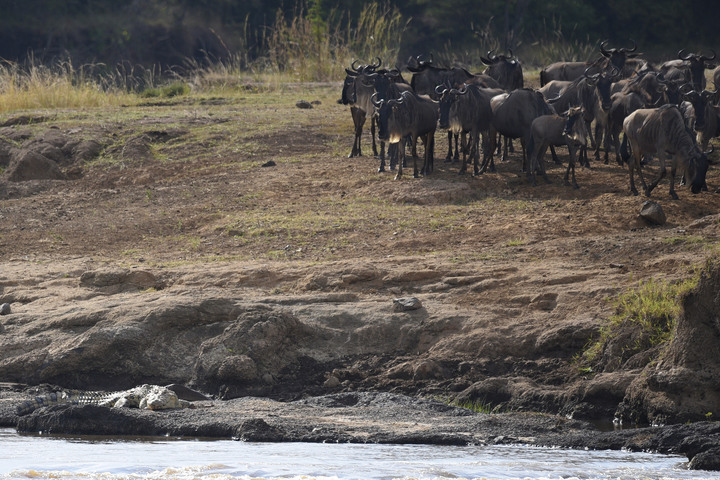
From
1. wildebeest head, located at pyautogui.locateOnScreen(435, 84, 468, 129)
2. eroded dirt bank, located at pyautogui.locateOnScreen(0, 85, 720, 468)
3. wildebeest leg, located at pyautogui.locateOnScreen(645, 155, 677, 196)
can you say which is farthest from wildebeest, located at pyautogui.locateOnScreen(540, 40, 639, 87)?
wildebeest leg, located at pyautogui.locateOnScreen(645, 155, 677, 196)

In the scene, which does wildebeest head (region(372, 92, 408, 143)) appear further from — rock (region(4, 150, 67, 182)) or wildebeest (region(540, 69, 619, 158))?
rock (region(4, 150, 67, 182))

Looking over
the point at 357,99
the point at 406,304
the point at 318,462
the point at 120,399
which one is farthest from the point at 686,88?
the point at 318,462

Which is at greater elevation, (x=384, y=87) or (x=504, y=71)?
(x=504, y=71)

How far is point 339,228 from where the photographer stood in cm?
1354

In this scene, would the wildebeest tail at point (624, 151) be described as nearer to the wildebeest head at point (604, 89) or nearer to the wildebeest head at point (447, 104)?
the wildebeest head at point (604, 89)

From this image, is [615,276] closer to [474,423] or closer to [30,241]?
[474,423]

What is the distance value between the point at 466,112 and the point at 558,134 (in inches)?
65.4

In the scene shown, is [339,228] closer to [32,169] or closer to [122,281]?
[122,281]

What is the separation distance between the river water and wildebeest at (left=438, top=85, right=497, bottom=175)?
8.96 m

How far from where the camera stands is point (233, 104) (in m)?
23.8

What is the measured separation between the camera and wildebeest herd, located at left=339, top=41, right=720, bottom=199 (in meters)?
14.1

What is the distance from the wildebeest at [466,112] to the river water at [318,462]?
8956mm

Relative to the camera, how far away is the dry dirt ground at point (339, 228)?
10.1 m

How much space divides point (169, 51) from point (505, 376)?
33285 mm
